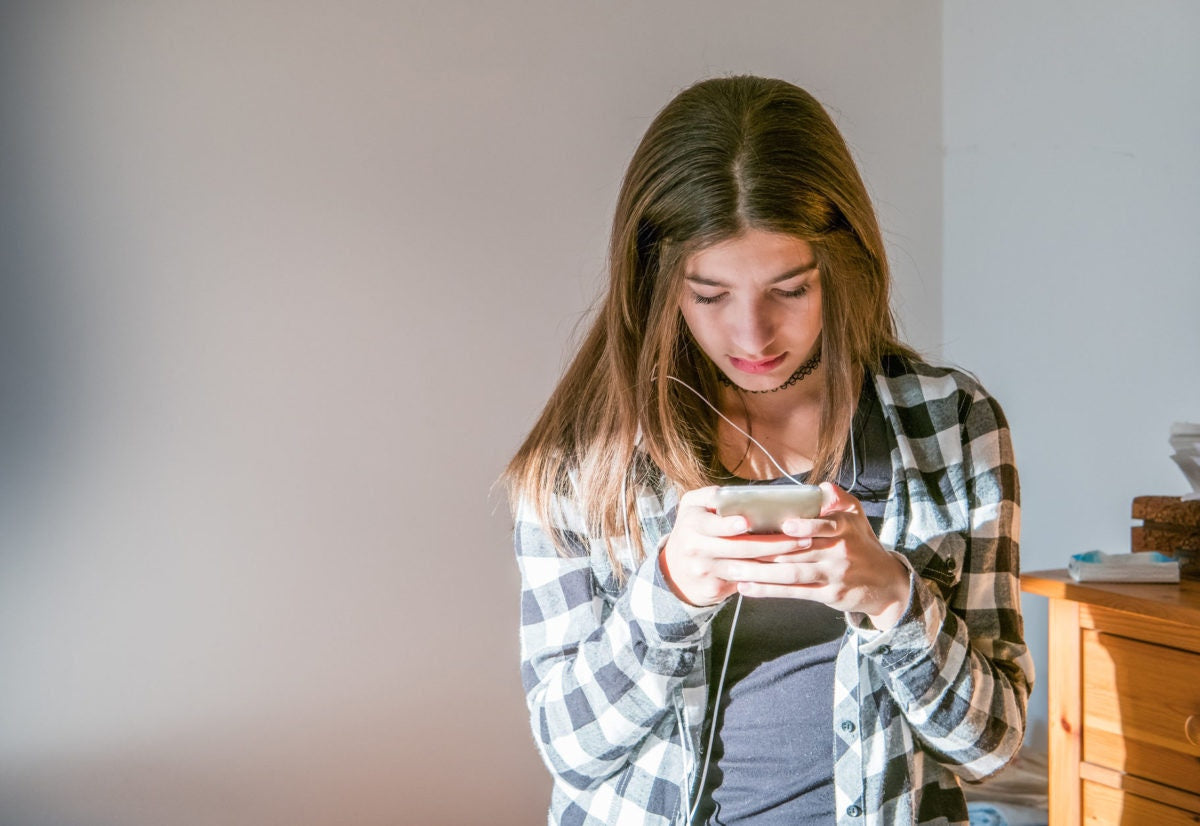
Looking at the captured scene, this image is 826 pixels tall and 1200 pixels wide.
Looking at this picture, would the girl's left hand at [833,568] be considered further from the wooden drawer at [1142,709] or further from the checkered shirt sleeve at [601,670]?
the wooden drawer at [1142,709]

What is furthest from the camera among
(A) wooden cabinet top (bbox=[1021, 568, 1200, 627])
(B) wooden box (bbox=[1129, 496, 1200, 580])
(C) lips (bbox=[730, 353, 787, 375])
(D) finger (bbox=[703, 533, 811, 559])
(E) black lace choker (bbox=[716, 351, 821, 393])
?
(B) wooden box (bbox=[1129, 496, 1200, 580])

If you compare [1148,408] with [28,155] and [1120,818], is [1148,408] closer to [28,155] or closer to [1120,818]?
[1120,818]

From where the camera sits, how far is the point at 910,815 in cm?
111

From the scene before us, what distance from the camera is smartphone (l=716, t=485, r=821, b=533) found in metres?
0.93

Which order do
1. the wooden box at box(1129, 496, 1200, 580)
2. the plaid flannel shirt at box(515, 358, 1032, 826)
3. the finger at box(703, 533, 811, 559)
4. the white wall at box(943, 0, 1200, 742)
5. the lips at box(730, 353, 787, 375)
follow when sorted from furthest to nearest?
the white wall at box(943, 0, 1200, 742) < the wooden box at box(1129, 496, 1200, 580) < the lips at box(730, 353, 787, 375) < the plaid flannel shirt at box(515, 358, 1032, 826) < the finger at box(703, 533, 811, 559)

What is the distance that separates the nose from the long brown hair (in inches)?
3.0

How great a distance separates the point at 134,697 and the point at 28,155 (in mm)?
917

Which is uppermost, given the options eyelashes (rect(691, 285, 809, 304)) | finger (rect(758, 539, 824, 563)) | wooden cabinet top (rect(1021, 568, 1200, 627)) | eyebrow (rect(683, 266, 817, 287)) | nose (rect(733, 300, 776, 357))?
eyebrow (rect(683, 266, 817, 287))

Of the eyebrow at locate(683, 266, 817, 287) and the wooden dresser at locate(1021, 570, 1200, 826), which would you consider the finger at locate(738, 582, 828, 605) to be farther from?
the wooden dresser at locate(1021, 570, 1200, 826)

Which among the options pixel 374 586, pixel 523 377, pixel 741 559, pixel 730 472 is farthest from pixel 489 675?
pixel 741 559

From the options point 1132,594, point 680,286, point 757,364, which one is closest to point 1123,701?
point 1132,594

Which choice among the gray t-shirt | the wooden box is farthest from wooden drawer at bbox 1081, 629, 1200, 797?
the gray t-shirt

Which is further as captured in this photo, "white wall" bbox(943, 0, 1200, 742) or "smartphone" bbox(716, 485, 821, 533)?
"white wall" bbox(943, 0, 1200, 742)

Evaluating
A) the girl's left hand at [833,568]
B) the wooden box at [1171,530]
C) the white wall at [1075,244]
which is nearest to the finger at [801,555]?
the girl's left hand at [833,568]
